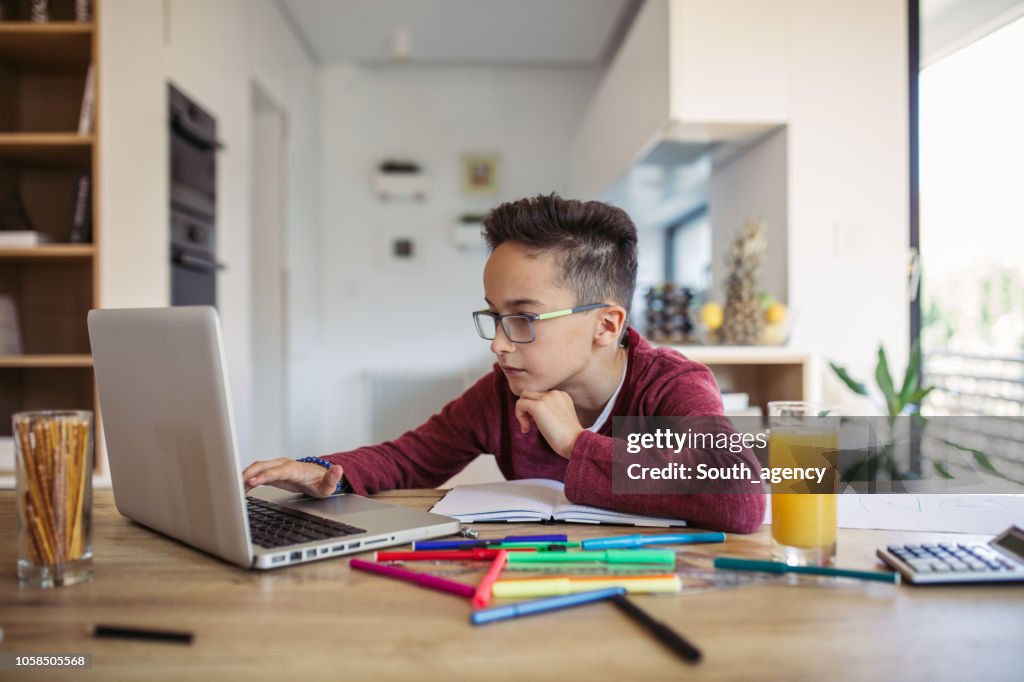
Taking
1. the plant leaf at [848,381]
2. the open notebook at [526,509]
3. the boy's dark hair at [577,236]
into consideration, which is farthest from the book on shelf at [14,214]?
the plant leaf at [848,381]

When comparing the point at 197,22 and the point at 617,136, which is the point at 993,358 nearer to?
the point at 617,136

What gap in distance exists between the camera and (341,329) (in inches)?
205

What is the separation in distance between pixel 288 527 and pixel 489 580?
0.31 m

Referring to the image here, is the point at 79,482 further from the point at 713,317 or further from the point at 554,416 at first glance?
the point at 713,317

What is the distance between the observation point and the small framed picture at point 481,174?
5.17 metres

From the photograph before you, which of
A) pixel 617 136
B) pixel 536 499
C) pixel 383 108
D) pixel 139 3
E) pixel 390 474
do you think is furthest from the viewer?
pixel 383 108

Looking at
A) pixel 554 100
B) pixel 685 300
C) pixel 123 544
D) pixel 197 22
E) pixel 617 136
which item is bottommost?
pixel 123 544

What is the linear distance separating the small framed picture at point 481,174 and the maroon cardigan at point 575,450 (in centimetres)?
386

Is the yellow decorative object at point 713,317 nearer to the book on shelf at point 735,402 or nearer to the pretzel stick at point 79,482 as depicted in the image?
the book on shelf at point 735,402

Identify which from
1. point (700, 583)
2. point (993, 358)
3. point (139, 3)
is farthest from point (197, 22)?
point (993, 358)

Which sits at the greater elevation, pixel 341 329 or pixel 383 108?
pixel 383 108

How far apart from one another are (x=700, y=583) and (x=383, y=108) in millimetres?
4902

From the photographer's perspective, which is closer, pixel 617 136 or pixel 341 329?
pixel 617 136

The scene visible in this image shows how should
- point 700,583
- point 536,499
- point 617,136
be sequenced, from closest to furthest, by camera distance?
1. point 700,583
2. point 536,499
3. point 617,136
